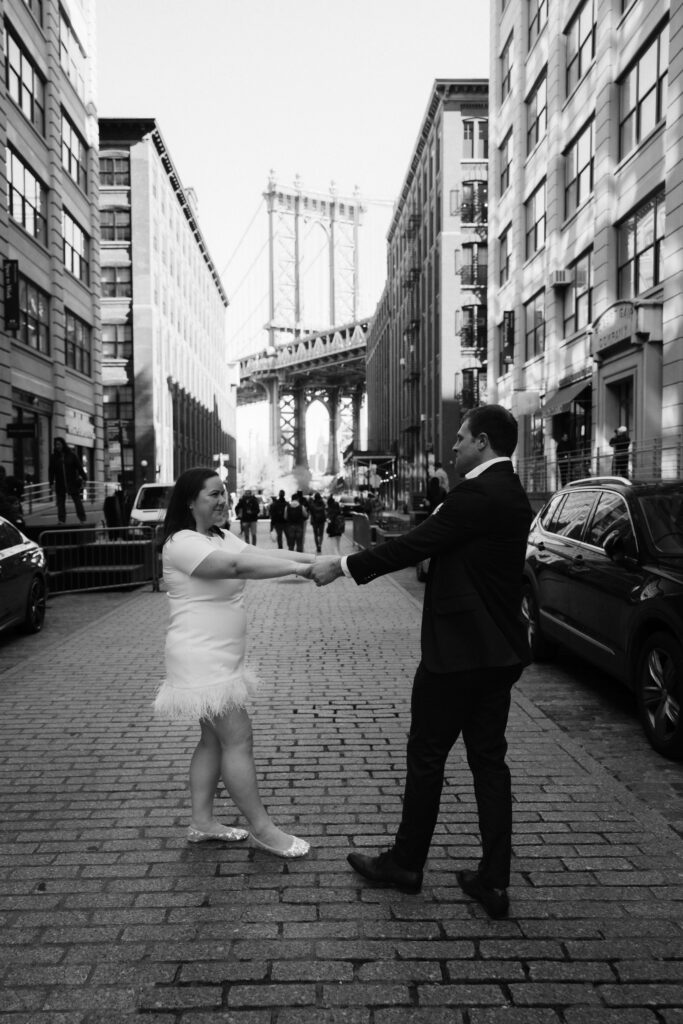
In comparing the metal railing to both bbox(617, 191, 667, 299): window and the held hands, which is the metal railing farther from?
the held hands

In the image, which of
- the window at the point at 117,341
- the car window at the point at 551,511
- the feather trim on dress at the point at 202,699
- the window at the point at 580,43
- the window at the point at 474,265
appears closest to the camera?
the feather trim on dress at the point at 202,699

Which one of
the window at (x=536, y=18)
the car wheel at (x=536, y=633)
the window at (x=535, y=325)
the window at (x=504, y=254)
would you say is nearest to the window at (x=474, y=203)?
the window at (x=504, y=254)

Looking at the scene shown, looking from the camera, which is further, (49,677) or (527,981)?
(49,677)

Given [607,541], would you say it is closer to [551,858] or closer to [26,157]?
[551,858]

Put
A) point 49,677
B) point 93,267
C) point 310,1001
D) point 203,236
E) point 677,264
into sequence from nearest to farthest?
point 310,1001, point 49,677, point 677,264, point 93,267, point 203,236

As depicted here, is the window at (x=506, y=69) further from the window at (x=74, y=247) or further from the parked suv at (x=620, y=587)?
the parked suv at (x=620, y=587)

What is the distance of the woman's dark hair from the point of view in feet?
11.7

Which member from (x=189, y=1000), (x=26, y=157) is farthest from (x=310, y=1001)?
(x=26, y=157)

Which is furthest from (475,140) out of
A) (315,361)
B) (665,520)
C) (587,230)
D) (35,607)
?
(315,361)

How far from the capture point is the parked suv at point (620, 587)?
17.2 feet

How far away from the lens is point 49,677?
7645 millimetres

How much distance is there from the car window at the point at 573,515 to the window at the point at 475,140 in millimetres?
42141

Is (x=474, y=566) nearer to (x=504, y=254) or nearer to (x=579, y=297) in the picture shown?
(x=579, y=297)

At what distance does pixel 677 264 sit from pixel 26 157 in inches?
767
